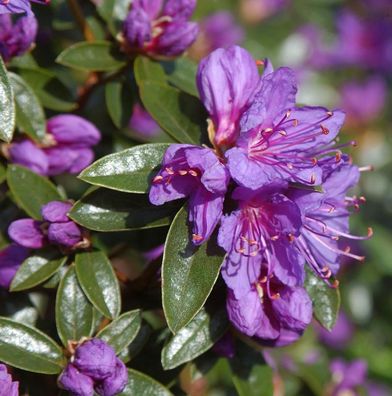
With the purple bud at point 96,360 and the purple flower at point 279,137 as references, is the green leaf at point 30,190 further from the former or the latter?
the purple flower at point 279,137

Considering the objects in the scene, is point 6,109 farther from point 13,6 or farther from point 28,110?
point 28,110

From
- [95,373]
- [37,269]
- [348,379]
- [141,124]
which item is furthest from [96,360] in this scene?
[141,124]

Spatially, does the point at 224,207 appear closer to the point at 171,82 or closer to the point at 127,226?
the point at 127,226

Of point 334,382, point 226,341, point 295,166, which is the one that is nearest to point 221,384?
point 334,382

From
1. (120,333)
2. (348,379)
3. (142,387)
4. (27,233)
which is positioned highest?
(27,233)

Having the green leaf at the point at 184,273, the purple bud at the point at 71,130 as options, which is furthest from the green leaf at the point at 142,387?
the purple bud at the point at 71,130

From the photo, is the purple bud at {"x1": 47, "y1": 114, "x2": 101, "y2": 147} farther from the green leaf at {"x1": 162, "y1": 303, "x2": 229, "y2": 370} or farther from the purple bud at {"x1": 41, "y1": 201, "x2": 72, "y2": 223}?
the green leaf at {"x1": 162, "y1": 303, "x2": 229, "y2": 370}
